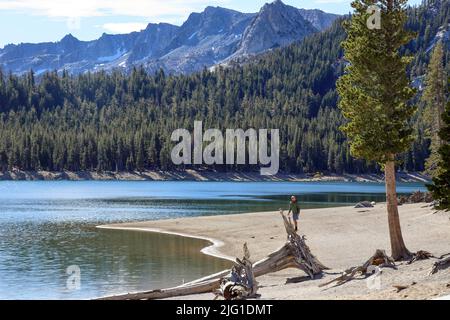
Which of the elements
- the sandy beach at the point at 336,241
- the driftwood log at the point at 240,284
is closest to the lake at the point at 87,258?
the sandy beach at the point at 336,241

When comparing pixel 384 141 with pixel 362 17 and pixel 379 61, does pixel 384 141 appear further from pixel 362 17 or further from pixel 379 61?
pixel 362 17

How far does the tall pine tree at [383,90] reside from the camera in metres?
35.4

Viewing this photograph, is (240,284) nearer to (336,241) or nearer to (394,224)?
(394,224)

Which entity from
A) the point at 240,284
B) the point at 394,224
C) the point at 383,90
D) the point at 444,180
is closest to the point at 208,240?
the point at 394,224

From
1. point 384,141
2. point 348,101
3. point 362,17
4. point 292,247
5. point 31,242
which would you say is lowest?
point 31,242

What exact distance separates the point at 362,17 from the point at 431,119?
47278 millimetres

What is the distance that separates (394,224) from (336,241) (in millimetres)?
15136

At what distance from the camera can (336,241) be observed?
4991cm

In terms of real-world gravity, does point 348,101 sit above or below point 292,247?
above

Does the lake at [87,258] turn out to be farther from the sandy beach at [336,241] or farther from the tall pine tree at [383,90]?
the tall pine tree at [383,90]

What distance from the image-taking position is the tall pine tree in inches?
1393

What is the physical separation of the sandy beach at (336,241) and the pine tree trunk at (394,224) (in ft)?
6.81

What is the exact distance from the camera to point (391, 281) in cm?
A: 2700
